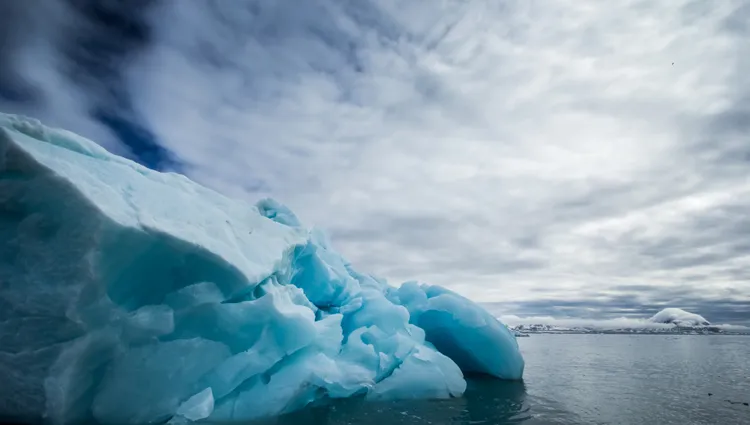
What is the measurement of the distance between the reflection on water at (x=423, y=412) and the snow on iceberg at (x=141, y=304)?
355mm

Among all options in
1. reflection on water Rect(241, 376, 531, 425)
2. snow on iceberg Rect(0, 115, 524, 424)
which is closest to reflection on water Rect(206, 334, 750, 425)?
reflection on water Rect(241, 376, 531, 425)

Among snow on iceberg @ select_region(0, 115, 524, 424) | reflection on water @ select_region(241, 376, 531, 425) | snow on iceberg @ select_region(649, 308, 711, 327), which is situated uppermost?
snow on iceberg @ select_region(649, 308, 711, 327)

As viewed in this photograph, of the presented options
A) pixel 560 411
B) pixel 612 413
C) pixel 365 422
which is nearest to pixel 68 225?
pixel 365 422

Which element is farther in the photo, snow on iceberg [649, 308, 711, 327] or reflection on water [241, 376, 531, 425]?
snow on iceberg [649, 308, 711, 327]

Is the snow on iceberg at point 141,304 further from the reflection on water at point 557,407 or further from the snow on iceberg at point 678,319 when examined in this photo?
the snow on iceberg at point 678,319

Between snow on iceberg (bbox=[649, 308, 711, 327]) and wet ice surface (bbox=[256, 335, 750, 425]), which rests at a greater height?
snow on iceberg (bbox=[649, 308, 711, 327])

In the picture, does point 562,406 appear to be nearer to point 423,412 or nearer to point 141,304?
point 423,412

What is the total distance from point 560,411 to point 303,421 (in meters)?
5.25

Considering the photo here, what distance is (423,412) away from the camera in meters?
8.43

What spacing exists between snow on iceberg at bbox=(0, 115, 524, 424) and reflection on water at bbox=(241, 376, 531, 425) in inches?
14.0

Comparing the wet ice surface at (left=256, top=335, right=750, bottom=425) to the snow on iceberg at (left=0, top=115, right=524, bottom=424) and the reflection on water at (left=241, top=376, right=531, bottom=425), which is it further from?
the snow on iceberg at (left=0, top=115, right=524, bottom=424)

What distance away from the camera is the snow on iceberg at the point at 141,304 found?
564cm

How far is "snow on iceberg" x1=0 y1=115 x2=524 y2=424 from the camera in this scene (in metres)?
5.64

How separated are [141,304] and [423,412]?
546 cm
